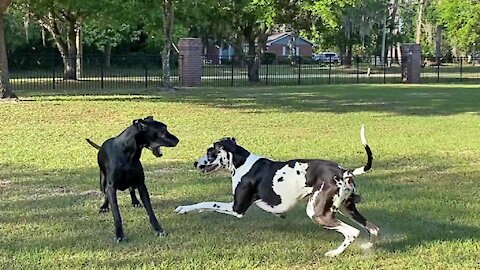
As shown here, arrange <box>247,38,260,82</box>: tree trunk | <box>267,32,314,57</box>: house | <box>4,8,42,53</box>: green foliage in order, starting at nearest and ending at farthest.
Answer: <box>247,38,260,82</box>: tree trunk → <box>4,8,42,53</box>: green foliage → <box>267,32,314,57</box>: house

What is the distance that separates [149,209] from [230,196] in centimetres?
185

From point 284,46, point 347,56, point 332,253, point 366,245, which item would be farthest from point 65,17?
point 284,46

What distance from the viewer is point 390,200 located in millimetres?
7699

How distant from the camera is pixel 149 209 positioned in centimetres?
605

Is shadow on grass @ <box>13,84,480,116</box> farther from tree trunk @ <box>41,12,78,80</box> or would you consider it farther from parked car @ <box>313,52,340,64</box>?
parked car @ <box>313,52,340,64</box>

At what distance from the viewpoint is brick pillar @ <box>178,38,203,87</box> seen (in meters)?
31.4

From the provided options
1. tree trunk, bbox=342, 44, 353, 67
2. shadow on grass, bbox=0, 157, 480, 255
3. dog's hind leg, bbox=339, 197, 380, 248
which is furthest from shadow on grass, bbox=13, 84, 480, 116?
tree trunk, bbox=342, 44, 353, 67

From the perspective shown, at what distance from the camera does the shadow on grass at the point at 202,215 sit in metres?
6.10

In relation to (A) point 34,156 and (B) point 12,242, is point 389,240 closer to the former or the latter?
(B) point 12,242

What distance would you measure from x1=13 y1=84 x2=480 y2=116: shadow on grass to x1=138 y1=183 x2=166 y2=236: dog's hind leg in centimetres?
1326

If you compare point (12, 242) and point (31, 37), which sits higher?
point (31, 37)

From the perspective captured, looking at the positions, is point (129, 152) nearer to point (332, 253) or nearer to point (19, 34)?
point (332, 253)

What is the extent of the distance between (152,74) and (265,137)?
26803 millimetres

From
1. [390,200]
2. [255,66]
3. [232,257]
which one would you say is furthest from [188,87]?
[232,257]
